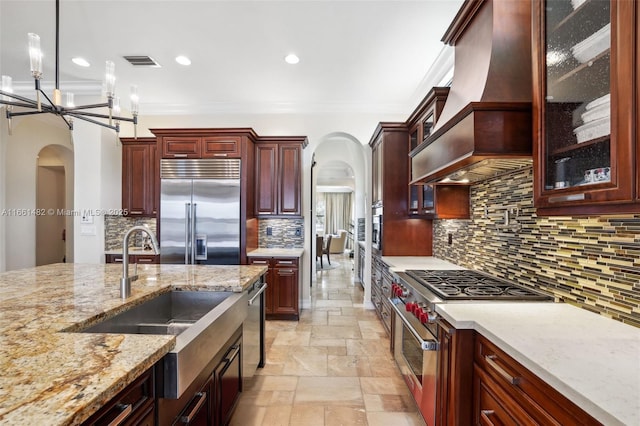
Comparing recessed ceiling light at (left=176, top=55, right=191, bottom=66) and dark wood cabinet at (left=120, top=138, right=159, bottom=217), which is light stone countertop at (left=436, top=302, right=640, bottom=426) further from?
dark wood cabinet at (left=120, top=138, right=159, bottom=217)

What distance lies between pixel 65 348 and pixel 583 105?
205 cm

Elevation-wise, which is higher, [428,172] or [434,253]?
[428,172]

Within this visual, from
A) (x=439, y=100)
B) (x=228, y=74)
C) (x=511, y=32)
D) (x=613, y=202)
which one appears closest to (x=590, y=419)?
(x=613, y=202)

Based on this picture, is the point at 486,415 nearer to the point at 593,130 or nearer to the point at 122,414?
the point at 593,130

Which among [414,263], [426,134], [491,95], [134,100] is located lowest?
[414,263]

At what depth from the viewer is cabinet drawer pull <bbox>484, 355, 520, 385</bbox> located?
1.04m

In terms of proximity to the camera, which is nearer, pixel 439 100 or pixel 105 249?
pixel 439 100

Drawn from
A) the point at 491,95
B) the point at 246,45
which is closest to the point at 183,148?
the point at 246,45

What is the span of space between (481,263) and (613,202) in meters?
1.56

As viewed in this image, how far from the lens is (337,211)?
1332 cm

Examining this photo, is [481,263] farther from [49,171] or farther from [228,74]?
[49,171]

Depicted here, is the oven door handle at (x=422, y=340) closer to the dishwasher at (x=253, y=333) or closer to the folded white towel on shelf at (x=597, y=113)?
the dishwasher at (x=253, y=333)

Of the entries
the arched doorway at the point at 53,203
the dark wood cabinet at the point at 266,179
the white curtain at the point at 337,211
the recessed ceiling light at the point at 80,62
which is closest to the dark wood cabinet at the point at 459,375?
the dark wood cabinet at the point at 266,179

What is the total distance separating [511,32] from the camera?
152 cm
